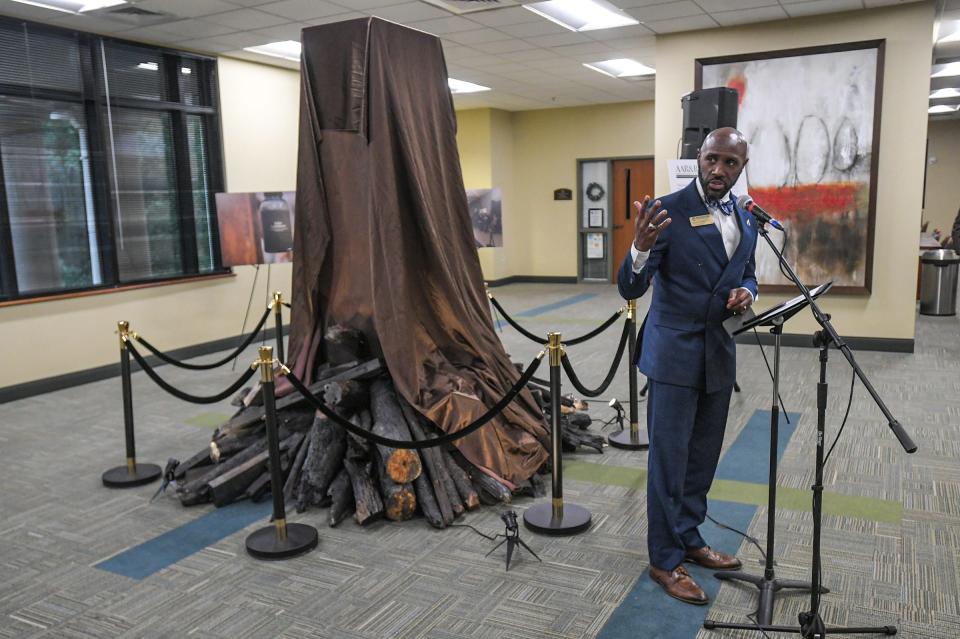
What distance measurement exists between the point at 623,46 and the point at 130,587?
7393 millimetres

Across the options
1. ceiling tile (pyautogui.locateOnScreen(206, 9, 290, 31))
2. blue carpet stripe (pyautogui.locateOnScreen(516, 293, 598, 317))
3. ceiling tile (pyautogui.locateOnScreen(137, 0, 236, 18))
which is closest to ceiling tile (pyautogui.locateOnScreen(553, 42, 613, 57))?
ceiling tile (pyautogui.locateOnScreen(206, 9, 290, 31))

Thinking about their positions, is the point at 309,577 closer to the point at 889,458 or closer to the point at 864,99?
the point at 889,458

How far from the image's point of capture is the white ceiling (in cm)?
643

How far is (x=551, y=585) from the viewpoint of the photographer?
308 centimetres

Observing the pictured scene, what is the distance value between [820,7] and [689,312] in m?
5.46

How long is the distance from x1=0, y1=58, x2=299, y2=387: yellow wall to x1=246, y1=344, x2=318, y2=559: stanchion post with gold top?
4093 mm

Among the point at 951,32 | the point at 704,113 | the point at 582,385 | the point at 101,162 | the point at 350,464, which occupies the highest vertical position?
the point at 951,32

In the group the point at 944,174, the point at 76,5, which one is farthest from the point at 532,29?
the point at 944,174

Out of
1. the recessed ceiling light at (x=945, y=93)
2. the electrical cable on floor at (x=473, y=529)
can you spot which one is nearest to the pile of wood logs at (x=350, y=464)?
the electrical cable on floor at (x=473, y=529)

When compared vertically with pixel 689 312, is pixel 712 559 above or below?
below

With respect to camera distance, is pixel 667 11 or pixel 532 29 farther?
pixel 532 29

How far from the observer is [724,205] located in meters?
2.83

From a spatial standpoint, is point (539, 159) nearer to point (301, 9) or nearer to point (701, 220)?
point (301, 9)

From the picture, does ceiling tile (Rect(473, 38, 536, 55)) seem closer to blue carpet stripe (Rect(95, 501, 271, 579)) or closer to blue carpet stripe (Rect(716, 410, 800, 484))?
blue carpet stripe (Rect(716, 410, 800, 484))
